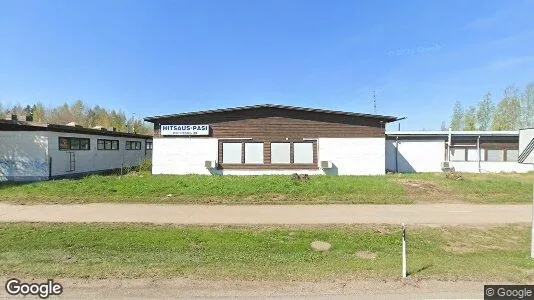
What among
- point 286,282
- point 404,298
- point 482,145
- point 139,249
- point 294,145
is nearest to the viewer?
point 404,298

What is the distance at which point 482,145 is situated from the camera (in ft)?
85.1

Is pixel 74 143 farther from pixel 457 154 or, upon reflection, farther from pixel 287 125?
pixel 457 154

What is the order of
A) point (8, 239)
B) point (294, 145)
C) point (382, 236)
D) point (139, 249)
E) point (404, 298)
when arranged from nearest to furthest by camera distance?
point (404, 298) → point (139, 249) → point (8, 239) → point (382, 236) → point (294, 145)

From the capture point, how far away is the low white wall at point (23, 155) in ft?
65.3

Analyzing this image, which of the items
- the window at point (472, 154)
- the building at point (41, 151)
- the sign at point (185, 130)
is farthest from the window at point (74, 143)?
the window at point (472, 154)

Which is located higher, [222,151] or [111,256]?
[222,151]

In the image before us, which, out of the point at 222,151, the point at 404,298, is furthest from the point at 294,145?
the point at 404,298

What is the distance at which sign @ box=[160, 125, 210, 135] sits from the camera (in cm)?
2220

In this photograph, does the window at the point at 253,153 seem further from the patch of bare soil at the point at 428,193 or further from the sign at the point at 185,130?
the patch of bare soil at the point at 428,193

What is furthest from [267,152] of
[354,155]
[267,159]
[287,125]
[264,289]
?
[264,289]

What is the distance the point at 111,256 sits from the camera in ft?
22.5

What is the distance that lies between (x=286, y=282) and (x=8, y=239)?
25.1 ft

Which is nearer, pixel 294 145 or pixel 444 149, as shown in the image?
pixel 294 145

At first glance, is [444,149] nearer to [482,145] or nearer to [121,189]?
[482,145]
